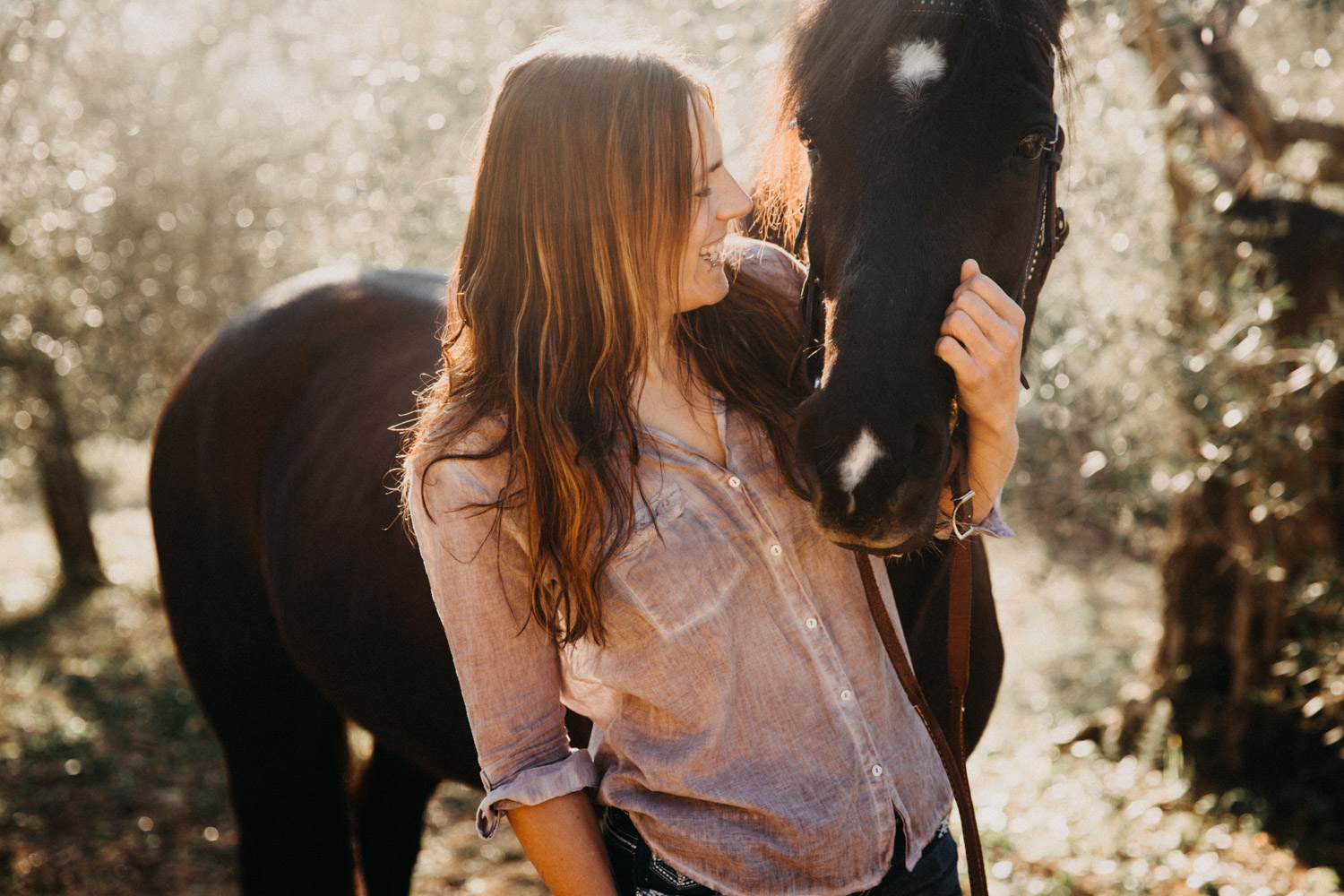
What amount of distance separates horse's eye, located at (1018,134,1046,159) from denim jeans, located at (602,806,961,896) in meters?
0.98

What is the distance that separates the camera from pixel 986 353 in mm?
1156

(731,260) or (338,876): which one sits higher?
(731,260)

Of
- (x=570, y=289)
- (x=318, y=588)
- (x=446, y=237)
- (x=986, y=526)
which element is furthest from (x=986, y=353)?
(x=446, y=237)

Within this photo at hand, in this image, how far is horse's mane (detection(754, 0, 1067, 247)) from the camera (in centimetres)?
133

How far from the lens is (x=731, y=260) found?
1.55 metres

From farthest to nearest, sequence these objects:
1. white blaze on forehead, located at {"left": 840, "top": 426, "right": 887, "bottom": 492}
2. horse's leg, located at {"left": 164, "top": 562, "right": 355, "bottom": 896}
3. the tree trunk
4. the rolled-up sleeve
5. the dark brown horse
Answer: the tree trunk < horse's leg, located at {"left": 164, "top": 562, "right": 355, "bottom": 896} < the dark brown horse < the rolled-up sleeve < white blaze on forehead, located at {"left": 840, "top": 426, "right": 887, "bottom": 492}

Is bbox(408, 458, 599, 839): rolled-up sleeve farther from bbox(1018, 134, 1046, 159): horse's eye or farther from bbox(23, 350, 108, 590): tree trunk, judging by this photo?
bbox(23, 350, 108, 590): tree trunk

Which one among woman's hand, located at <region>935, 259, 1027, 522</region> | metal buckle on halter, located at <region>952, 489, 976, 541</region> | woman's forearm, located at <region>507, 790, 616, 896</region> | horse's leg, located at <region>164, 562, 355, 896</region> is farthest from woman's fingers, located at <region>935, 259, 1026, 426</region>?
horse's leg, located at <region>164, 562, 355, 896</region>

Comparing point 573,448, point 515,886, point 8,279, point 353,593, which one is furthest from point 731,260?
point 8,279

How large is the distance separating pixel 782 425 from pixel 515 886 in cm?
317

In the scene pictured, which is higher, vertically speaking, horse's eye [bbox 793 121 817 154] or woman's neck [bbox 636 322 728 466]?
horse's eye [bbox 793 121 817 154]

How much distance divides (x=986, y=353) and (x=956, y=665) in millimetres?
479

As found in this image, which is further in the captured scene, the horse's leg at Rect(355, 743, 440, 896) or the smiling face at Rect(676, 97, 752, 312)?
the horse's leg at Rect(355, 743, 440, 896)

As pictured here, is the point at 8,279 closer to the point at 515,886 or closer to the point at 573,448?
Result: the point at 515,886
